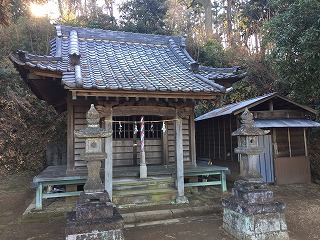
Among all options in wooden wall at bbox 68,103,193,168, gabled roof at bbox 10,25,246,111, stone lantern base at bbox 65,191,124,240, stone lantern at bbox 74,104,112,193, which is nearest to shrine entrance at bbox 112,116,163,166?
wooden wall at bbox 68,103,193,168

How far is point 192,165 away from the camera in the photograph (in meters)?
9.63

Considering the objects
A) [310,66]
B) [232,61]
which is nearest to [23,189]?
[310,66]

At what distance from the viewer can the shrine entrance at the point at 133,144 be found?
391 inches

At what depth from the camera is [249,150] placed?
5.90 m

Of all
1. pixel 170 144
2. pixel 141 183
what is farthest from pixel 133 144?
pixel 141 183

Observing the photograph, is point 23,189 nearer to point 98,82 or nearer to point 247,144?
point 98,82

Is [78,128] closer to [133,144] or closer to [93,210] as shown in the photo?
[133,144]

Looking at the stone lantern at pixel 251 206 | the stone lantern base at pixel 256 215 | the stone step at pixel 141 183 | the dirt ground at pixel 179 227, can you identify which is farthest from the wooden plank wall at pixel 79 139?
the stone lantern base at pixel 256 215

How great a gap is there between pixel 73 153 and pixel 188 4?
25434 millimetres

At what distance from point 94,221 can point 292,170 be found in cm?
976

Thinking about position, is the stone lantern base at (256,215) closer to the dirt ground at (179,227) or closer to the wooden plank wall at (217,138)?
the dirt ground at (179,227)

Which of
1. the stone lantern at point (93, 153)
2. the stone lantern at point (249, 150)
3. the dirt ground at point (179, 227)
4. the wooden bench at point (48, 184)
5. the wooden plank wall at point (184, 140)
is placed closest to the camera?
the stone lantern at point (93, 153)

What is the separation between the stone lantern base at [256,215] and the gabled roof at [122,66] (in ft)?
10.2

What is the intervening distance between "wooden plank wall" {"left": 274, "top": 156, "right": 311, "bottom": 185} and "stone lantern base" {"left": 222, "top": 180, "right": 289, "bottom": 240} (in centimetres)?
612
